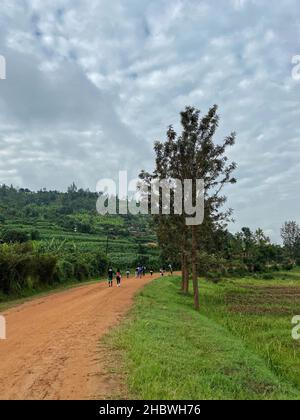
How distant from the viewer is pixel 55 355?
1134 cm

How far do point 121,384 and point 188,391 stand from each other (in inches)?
53.3

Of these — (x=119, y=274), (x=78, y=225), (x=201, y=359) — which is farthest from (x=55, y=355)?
(x=78, y=225)

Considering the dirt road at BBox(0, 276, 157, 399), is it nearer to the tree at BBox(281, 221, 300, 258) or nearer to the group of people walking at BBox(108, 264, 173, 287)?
the group of people walking at BBox(108, 264, 173, 287)

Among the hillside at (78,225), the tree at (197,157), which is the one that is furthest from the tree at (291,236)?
the tree at (197,157)

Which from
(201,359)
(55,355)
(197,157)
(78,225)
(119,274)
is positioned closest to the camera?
(55,355)

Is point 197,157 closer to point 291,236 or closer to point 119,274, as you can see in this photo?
point 119,274

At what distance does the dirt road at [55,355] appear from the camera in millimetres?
8445

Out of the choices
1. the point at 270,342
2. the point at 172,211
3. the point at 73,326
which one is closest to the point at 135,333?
the point at 73,326

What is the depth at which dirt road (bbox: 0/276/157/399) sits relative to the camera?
332 inches

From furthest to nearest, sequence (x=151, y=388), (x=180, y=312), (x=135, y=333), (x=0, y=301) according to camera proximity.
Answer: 1. (x=0, y=301)
2. (x=180, y=312)
3. (x=135, y=333)
4. (x=151, y=388)

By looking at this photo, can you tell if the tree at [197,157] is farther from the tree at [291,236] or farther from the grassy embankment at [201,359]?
the tree at [291,236]

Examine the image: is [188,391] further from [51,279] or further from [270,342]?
[51,279]

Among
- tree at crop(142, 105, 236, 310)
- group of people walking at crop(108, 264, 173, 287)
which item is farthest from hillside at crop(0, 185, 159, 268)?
tree at crop(142, 105, 236, 310)
